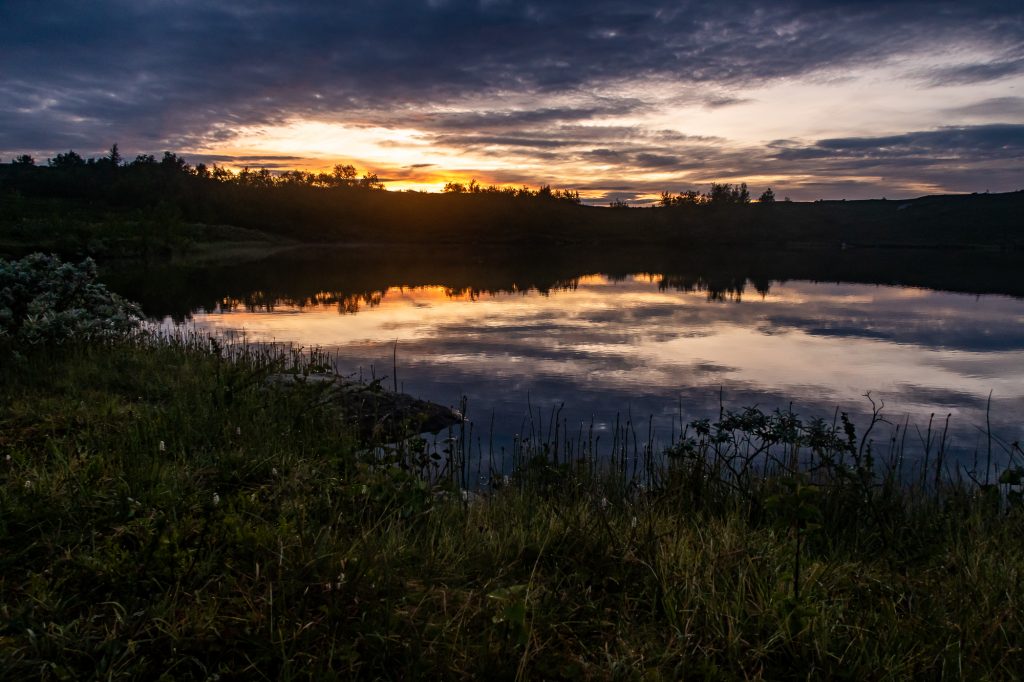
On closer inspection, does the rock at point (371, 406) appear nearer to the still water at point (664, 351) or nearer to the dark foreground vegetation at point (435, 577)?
the still water at point (664, 351)

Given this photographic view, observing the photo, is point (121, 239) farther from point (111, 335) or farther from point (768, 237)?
point (768, 237)

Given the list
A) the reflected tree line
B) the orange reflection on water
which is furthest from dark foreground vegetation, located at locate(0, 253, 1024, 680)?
the reflected tree line

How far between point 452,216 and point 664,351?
500 ft

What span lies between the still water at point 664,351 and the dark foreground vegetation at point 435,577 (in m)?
4.33

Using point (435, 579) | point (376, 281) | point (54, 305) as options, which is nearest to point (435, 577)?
point (435, 579)

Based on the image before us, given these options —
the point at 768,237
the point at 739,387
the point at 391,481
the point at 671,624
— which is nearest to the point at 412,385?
the point at 739,387

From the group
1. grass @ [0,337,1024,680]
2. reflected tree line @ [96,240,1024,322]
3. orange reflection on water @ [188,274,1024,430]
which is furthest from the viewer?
reflected tree line @ [96,240,1024,322]

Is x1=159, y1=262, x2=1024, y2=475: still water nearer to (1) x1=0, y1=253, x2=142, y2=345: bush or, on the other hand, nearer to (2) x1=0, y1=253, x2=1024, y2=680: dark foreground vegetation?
(2) x1=0, y1=253, x2=1024, y2=680: dark foreground vegetation

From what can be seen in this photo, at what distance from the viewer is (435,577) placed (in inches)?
181

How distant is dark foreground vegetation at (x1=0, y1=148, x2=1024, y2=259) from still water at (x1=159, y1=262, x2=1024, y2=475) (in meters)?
74.2

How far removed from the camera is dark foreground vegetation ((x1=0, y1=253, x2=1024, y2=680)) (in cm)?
364

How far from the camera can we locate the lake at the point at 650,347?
13898 mm

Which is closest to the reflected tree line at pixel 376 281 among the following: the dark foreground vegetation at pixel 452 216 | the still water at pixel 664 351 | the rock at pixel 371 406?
the still water at pixel 664 351

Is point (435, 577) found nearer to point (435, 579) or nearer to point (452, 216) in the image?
point (435, 579)
